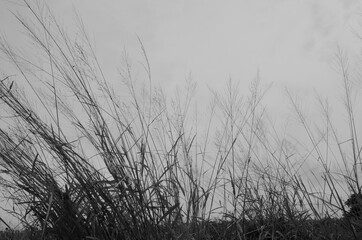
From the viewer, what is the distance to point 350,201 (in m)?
2.39

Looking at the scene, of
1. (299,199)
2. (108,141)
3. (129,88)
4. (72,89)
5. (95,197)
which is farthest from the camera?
(299,199)

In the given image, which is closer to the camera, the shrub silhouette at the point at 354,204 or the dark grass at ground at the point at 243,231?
the dark grass at ground at the point at 243,231

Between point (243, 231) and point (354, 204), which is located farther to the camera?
point (354, 204)

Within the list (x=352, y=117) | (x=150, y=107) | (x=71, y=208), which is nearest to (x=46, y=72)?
(x=150, y=107)

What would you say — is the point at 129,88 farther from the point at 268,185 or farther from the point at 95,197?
the point at 268,185

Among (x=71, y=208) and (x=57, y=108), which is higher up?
(x=57, y=108)

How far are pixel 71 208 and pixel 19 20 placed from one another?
0.94 meters

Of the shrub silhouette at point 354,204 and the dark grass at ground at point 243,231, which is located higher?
the shrub silhouette at point 354,204

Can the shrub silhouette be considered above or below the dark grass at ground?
above

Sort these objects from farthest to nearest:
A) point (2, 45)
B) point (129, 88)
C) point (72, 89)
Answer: point (129, 88) < point (2, 45) < point (72, 89)

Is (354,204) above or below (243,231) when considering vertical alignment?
above

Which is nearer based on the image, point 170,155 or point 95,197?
point 95,197

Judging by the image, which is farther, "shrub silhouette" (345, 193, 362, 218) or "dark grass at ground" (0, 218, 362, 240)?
"shrub silhouette" (345, 193, 362, 218)

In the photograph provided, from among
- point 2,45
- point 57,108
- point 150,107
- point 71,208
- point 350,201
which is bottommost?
point 71,208
